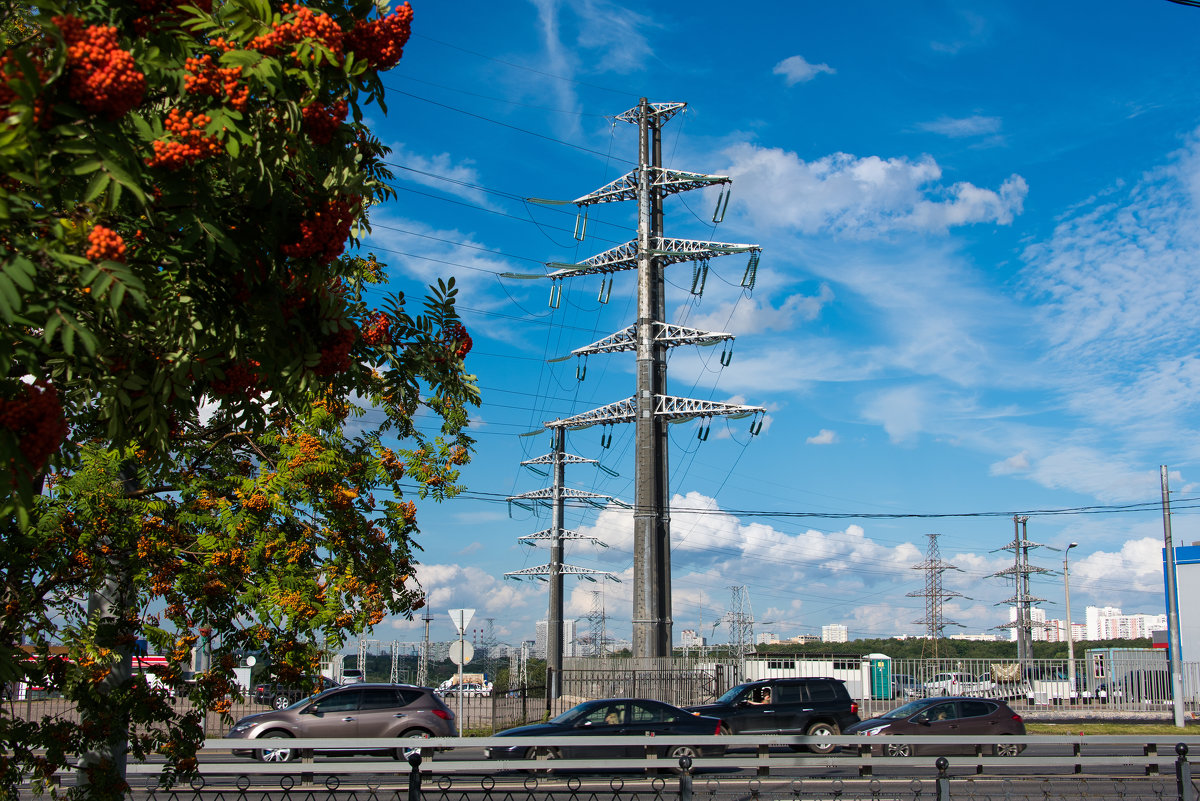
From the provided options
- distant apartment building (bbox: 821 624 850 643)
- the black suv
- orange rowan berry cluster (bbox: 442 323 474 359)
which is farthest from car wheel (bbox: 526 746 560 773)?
distant apartment building (bbox: 821 624 850 643)

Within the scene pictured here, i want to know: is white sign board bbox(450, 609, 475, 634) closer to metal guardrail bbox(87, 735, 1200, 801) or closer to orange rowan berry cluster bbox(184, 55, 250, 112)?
metal guardrail bbox(87, 735, 1200, 801)

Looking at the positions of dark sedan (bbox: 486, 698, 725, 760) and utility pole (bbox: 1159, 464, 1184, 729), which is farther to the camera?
utility pole (bbox: 1159, 464, 1184, 729)

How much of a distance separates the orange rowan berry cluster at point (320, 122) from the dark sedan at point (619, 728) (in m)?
15.3

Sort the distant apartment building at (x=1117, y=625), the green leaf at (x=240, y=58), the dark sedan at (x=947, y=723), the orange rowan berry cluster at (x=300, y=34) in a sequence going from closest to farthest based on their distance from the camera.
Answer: the green leaf at (x=240, y=58)
the orange rowan berry cluster at (x=300, y=34)
the dark sedan at (x=947, y=723)
the distant apartment building at (x=1117, y=625)

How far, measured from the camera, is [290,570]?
8781 millimetres

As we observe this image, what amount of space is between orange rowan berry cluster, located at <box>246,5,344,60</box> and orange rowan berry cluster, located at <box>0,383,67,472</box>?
5.00 feet

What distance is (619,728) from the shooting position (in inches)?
717

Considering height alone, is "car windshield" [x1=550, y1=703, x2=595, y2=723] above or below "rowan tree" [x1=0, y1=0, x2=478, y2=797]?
below

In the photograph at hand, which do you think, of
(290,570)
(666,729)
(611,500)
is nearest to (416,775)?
(290,570)

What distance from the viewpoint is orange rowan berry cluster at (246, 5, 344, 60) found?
366 cm

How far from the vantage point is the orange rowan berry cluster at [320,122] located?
150 inches

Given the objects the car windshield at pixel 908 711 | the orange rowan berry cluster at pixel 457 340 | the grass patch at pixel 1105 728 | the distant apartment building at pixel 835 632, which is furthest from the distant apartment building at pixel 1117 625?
the orange rowan berry cluster at pixel 457 340

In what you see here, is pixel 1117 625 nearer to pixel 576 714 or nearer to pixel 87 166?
pixel 576 714

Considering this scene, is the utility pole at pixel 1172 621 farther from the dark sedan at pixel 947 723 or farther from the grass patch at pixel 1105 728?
the dark sedan at pixel 947 723
